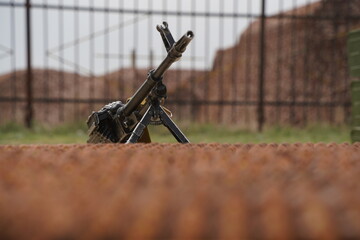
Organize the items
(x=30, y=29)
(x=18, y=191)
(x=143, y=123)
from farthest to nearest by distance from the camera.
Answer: (x=30, y=29), (x=143, y=123), (x=18, y=191)

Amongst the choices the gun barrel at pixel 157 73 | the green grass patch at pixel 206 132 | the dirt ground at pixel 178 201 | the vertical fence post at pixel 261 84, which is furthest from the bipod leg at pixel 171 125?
the vertical fence post at pixel 261 84

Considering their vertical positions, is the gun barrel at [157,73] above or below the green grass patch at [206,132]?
above

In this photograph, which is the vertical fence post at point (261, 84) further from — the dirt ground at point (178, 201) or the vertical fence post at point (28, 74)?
the dirt ground at point (178, 201)

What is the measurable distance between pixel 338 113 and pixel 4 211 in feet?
29.5

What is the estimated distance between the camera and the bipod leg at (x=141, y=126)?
2.01 metres

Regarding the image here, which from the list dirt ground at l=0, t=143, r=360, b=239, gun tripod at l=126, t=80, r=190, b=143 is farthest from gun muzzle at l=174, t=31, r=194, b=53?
dirt ground at l=0, t=143, r=360, b=239

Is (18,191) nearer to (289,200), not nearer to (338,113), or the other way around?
(289,200)

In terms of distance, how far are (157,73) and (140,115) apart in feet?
0.74

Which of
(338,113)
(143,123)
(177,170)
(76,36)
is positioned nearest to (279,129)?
(338,113)

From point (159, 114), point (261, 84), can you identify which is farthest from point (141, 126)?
point (261, 84)

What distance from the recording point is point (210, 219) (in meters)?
0.47

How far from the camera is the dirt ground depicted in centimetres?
44

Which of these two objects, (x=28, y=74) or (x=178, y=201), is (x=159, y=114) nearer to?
(x=178, y=201)

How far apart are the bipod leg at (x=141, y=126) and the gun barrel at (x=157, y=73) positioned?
0.22 feet
